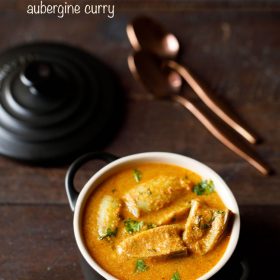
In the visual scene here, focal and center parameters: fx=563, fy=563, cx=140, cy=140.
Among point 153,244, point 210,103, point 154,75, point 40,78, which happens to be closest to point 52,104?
point 40,78

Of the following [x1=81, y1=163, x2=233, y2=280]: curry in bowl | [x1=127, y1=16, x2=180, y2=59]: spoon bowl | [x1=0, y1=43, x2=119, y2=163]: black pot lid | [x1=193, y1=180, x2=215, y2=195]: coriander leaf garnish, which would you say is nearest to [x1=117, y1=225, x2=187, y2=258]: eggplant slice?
[x1=81, y1=163, x2=233, y2=280]: curry in bowl

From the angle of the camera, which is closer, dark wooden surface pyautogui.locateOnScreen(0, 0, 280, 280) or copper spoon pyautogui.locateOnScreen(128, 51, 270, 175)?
dark wooden surface pyautogui.locateOnScreen(0, 0, 280, 280)

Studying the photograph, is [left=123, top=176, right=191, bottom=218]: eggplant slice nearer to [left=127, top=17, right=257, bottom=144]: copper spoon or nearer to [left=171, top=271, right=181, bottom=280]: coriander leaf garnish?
[left=171, top=271, right=181, bottom=280]: coriander leaf garnish

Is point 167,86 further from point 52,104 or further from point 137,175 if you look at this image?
point 137,175

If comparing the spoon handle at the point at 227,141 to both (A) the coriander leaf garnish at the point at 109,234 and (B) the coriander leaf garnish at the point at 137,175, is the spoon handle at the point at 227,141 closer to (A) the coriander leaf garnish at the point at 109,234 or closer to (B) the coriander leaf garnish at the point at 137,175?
(B) the coriander leaf garnish at the point at 137,175

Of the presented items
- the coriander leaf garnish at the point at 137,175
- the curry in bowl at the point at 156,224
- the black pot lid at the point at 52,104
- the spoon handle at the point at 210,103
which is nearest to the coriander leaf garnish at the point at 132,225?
the curry in bowl at the point at 156,224
